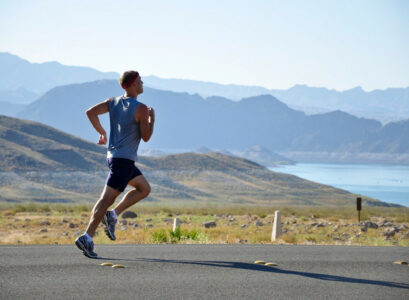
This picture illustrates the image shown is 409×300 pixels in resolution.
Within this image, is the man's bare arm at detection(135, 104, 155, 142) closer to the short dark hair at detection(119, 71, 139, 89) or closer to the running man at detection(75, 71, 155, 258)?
the running man at detection(75, 71, 155, 258)

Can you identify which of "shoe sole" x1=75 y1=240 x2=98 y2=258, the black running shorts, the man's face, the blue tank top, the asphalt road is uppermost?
the man's face

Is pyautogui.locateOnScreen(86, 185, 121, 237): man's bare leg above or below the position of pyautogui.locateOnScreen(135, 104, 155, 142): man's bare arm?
below

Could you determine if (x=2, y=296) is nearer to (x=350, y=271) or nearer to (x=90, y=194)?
(x=350, y=271)

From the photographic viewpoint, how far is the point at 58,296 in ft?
19.0

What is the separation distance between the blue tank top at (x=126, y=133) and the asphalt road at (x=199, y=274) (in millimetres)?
1292

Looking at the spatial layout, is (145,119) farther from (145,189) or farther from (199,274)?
(199,274)

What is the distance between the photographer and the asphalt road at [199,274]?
612cm

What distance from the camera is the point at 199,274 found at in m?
7.15

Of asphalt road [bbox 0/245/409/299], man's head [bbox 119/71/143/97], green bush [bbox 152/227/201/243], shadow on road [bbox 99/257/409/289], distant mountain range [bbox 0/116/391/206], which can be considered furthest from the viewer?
distant mountain range [bbox 0/116/391/206]

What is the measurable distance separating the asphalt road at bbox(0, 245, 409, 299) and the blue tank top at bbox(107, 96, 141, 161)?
1.29 meters

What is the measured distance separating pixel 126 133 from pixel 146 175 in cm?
10999

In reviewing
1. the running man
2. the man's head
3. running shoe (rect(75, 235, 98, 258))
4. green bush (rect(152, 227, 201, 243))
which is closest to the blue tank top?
the running man

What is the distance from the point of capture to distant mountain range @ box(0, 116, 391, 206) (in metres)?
100

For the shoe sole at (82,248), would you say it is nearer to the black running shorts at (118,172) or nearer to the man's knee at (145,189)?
the black running shorts at (118,172)
